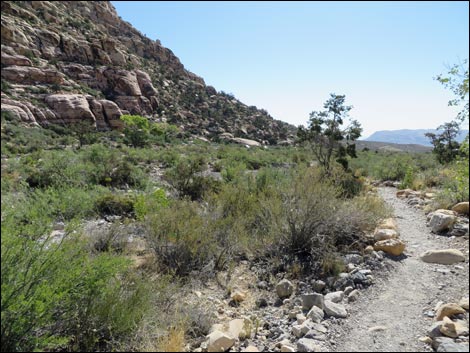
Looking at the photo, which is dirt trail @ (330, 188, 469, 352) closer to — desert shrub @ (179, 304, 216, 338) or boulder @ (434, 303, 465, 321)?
boulder @ (434, 303, 465, 321)

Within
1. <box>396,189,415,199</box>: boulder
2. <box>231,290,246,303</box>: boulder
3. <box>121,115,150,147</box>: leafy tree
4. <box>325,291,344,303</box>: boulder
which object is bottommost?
<box>231,290,246,303</box>: boulder

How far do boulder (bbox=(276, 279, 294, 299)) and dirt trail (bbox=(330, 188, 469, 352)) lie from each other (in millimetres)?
903

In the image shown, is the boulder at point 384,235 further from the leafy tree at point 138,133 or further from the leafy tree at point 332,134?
the leafy tree at point 138,133

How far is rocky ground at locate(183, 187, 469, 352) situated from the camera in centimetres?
286

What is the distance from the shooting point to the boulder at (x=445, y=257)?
427cm

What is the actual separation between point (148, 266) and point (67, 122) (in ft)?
43.9

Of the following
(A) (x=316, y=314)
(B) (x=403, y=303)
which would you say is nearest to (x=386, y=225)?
(B) (x=403, y=303)

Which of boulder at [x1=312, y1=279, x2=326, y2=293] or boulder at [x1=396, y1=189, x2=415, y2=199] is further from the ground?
boulder at [x1=396, y1=189, x2=415, y2=199]

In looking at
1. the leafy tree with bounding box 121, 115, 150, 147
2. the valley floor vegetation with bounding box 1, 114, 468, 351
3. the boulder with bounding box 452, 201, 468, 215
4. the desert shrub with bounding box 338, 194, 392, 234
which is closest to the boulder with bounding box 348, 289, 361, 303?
the valley floor vegetation with bounding box 1, 114, 468, 351

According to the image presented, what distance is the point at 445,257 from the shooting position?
435 centimetres

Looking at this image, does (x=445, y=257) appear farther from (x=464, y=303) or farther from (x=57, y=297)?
(x=57, y=297)

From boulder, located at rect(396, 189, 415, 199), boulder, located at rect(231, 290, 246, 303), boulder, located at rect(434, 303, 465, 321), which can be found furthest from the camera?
boulder, located at rect(396, 189, 415, 199)

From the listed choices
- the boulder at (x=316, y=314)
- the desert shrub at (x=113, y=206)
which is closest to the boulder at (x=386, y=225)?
the boulder at (x=316, y=314)

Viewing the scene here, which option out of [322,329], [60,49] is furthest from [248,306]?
[60,49]
